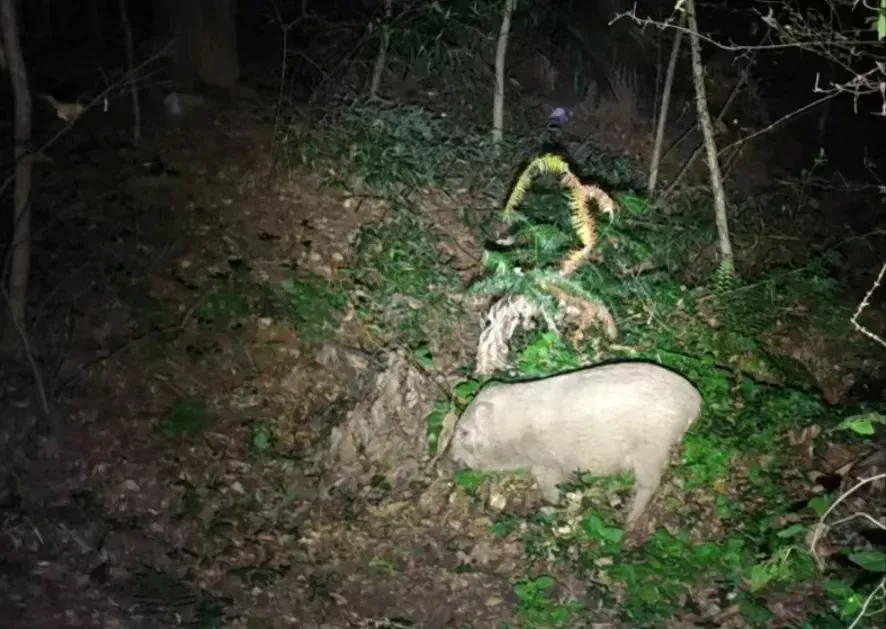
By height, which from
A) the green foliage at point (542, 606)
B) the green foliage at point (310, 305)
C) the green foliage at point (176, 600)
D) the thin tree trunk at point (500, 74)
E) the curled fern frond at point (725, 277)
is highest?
the thin tree trunk at point (500, 74)

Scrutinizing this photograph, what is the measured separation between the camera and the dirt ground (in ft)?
18.1

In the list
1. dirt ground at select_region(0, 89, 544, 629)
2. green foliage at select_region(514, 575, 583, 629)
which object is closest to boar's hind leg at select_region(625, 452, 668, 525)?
green foliage at select_region(514, 575, 583, 629)

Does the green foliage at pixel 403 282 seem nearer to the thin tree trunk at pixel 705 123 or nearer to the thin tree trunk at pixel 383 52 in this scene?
the thin tree trunk at pixel 383 52

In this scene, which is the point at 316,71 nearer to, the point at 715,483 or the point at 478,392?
the point at 478,392

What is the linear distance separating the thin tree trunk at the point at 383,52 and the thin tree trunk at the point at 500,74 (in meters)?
1.18

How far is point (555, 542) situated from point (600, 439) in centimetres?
74

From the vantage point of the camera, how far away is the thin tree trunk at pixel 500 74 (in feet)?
31.9

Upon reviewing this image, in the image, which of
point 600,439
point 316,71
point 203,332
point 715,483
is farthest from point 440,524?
point 316,71

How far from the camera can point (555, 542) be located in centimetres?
602

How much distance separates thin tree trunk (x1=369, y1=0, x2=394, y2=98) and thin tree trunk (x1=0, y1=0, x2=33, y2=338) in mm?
4754

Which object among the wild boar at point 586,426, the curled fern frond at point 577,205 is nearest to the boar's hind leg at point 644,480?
the wild boar at point 586,426

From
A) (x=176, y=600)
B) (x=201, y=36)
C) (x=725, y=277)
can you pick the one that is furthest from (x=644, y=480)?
(x=201, y=36)

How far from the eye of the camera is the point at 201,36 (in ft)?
35.7

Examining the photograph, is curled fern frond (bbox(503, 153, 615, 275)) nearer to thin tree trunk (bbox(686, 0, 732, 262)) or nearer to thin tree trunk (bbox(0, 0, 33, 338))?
thin tree trunk (bbox(686, 0, 732, 262))
